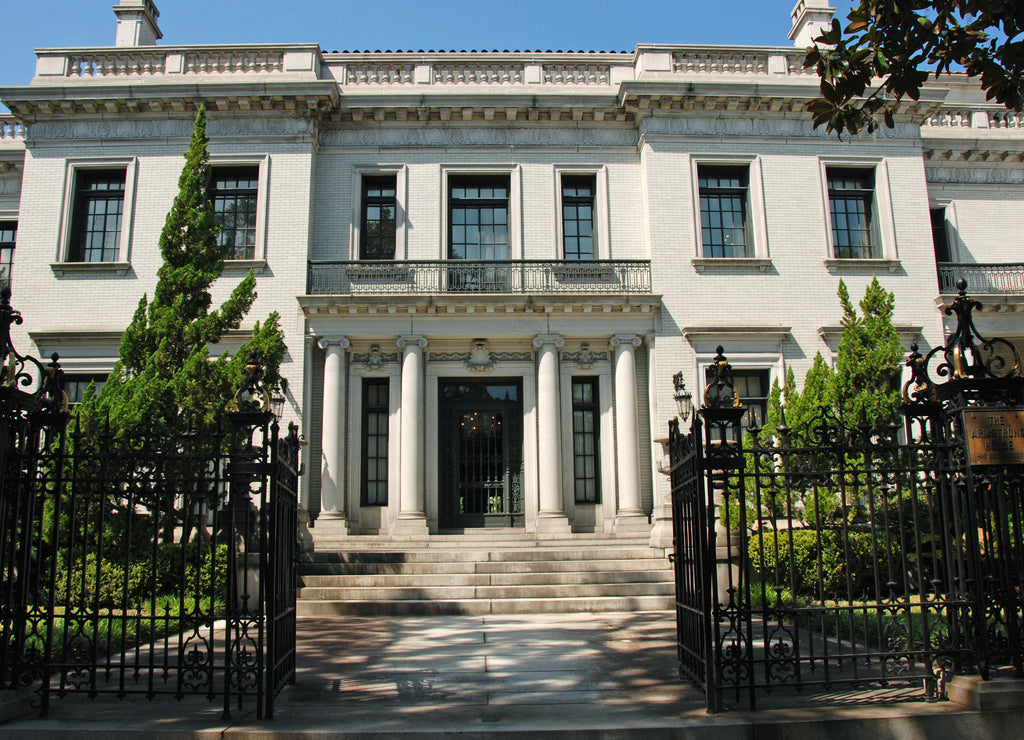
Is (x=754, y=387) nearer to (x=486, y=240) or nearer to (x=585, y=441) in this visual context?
(x=585, y=441)

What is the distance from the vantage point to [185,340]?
48.3 feet

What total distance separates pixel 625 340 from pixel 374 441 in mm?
6197

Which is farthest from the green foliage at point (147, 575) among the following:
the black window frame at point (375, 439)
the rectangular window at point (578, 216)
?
the rectangular window at point (578, 216)

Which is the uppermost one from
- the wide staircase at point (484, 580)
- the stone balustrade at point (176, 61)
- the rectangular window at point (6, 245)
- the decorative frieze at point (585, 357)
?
the stone balustrade at point (176, 61)

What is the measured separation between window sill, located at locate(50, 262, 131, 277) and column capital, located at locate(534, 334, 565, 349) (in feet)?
31.2

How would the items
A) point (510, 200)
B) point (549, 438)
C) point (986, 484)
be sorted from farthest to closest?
point (510, 200) < point (549, 438) < point (986, 484)

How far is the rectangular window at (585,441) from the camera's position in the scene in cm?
1886

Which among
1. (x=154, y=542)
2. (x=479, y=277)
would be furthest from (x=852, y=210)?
(x=154, y=542)

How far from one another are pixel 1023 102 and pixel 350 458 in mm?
14487

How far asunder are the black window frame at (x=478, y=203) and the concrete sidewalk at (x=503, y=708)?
40.3 feet

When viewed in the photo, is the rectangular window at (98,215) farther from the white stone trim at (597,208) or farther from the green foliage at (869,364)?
the green foliage at (869,364)

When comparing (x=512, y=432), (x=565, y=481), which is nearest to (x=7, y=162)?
(x=512, y=432)

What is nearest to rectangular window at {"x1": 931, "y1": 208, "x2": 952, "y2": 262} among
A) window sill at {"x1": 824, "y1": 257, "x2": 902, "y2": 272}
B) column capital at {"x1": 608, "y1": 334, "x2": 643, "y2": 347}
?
window sill at {"x1": 824, "y1": 257, "x2": 902, "y2": 272}

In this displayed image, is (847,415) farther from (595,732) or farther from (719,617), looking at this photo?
(595,732)
